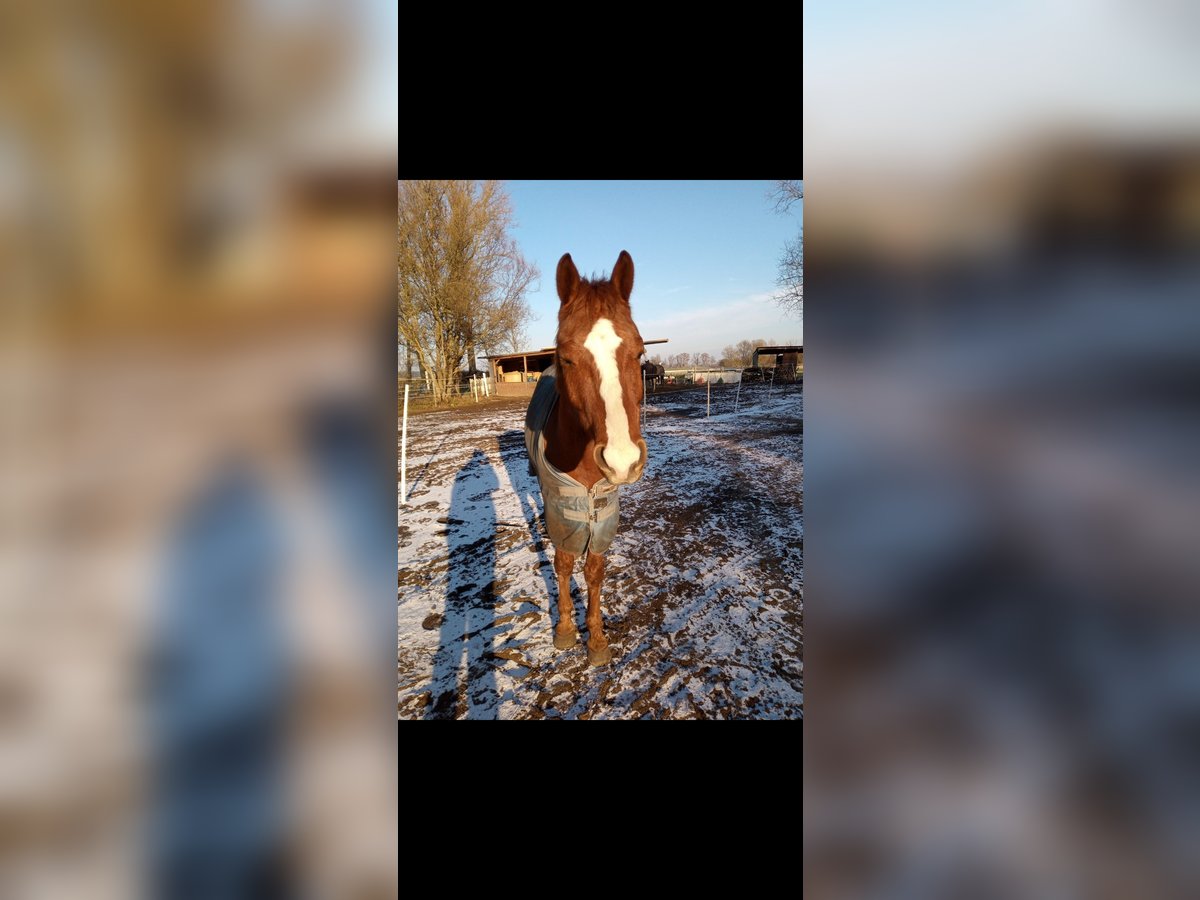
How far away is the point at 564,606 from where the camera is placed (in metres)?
3.24

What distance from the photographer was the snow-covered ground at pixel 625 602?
264cm

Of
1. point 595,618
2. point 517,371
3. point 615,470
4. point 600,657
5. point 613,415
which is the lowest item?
point 600,657

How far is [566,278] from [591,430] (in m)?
1.01

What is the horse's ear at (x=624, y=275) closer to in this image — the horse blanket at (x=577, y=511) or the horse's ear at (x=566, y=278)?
the horse's ear at (x=566, y=278)

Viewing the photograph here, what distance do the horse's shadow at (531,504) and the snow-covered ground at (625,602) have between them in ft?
0.11

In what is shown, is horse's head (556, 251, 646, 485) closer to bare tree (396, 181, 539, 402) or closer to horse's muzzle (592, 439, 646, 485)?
horse's muzzle (592, 439, 646, 485)

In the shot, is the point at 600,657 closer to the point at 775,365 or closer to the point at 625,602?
the point at 625,602
